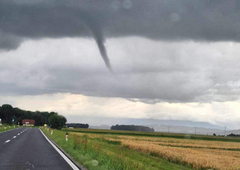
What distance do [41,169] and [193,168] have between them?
42.9 feet

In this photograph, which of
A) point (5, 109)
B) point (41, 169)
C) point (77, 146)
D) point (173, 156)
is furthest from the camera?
point (5, 109)

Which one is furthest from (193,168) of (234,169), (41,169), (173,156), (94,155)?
(41,169)

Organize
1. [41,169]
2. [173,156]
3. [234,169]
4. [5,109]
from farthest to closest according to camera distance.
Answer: [5,109] < [173,156] < [234,169] < [41,169]

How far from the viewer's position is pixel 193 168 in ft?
69.6

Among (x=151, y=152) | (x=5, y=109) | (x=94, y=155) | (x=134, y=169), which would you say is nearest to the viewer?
(x=134, y=169)

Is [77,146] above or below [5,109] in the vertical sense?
below

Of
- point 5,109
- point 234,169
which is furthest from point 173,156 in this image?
point 5,109

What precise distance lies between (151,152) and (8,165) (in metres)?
19.3

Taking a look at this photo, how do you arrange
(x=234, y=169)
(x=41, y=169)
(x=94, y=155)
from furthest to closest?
1. (x=234, y=169)
2. (x=94, y=155)
3. (x=41, y=169)

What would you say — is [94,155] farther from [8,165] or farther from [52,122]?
[52,122]

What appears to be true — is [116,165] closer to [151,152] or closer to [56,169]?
[56,169]

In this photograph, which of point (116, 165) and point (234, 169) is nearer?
point (116, 165)

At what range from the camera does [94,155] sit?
14.4 m

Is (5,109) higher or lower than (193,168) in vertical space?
higher
